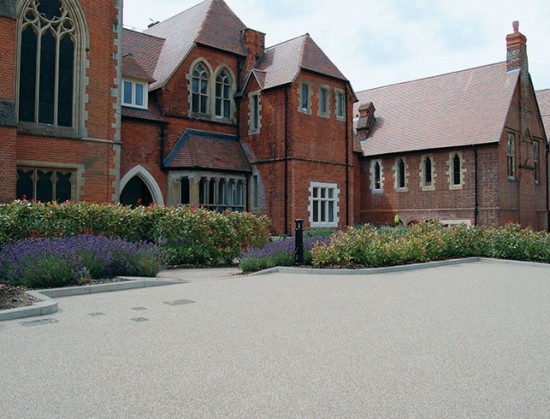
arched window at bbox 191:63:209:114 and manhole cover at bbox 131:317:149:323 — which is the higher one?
arched window at bbox 191:63:209:114

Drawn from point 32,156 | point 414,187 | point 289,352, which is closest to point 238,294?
point 289,352

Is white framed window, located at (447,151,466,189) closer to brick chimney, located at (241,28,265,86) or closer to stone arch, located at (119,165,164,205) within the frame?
brick chimney, located at (241,28,265,86)

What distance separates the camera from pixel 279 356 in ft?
17.8

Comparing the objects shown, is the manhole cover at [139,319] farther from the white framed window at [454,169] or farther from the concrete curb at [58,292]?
the white framed window at [454,169]

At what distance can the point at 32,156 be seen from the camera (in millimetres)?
17000

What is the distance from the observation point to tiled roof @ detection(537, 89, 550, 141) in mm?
36400

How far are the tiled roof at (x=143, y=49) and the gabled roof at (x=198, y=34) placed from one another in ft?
0.85

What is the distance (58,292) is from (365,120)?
27410 mm

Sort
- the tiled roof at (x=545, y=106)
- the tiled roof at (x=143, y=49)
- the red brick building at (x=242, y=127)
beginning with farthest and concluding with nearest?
the tiled roof at (x=545, y=106) → the tiled roof at (x=143, y=49) → the red brick building at (x=242, y=127)

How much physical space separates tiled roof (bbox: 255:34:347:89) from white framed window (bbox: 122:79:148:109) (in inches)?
209

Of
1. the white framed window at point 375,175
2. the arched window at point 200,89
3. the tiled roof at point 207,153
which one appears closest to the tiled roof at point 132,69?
the arched window at point 200,89

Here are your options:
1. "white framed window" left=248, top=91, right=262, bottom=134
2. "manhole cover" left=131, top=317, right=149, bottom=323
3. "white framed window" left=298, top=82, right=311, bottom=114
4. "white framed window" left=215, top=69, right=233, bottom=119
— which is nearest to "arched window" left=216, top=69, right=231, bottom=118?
"white framed window" left=215, top=69, right=233, bottom=119

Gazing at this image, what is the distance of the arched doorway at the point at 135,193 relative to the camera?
22.5 metres

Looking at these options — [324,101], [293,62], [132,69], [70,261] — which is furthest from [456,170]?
[70,261]
